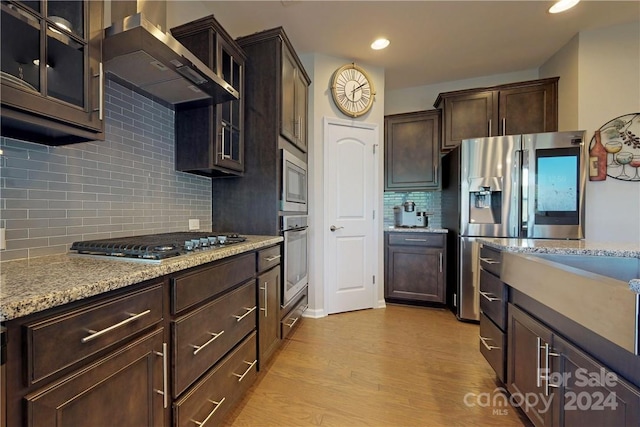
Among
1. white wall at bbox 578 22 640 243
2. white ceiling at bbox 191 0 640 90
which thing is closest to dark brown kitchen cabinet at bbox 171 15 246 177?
white ceiling at bbox 191 0 640 90

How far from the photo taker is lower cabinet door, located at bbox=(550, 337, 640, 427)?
0.78m

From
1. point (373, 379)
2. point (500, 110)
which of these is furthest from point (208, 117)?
point (500, 110)

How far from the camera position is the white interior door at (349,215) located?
9.38 ft

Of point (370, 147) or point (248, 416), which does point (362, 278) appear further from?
point (248, 416)

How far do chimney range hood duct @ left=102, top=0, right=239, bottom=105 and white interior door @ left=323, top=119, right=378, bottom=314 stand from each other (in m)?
1.44

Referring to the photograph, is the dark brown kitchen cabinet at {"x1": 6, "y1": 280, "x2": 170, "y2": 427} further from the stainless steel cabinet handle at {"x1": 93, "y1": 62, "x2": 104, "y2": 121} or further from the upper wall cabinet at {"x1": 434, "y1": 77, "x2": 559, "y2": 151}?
the upper wall cabinet at {"x1": 434, "y1": 77, "x2": 559, "y2": 151}

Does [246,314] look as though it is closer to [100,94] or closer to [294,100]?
[100,94]

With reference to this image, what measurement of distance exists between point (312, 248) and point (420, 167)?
5.73 ft

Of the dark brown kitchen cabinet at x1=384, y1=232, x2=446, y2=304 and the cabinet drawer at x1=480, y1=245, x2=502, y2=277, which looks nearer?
the cabinet drawer at x1=480, y1=245, x2=502, y2=277

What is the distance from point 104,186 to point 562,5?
354 centimetres

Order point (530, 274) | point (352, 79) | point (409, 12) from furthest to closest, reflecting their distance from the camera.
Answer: point (352, 79), point (409, 12), point (530, 274)

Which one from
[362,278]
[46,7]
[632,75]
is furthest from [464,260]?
[46,7]

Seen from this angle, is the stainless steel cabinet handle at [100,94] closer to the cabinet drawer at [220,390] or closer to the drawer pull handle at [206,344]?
the drawer pull handle at [206,344]

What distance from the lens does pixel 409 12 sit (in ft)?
7.46
